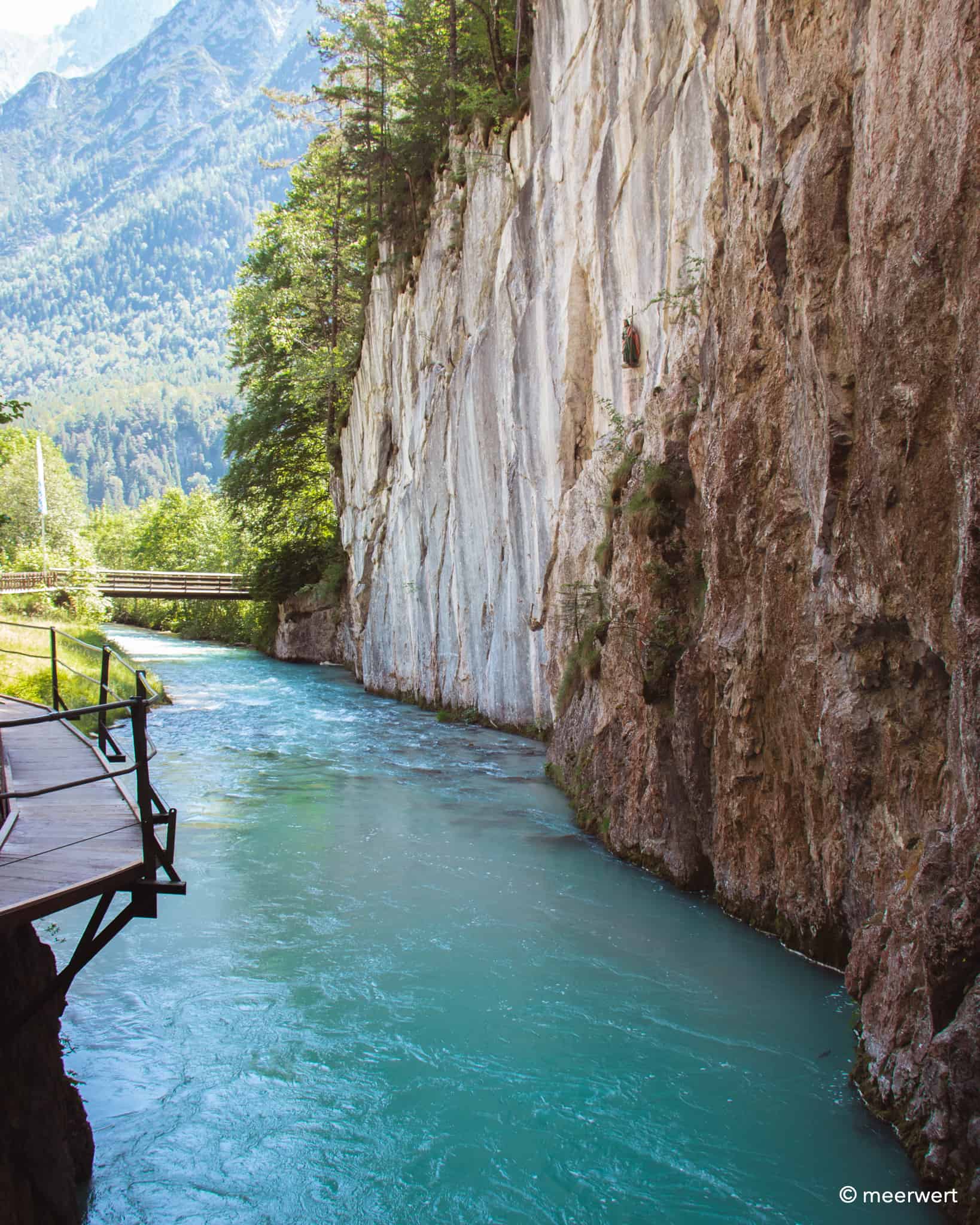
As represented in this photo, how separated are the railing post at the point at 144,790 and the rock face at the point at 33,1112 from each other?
Answer: 2.14 ft

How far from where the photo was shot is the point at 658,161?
40.6 feet

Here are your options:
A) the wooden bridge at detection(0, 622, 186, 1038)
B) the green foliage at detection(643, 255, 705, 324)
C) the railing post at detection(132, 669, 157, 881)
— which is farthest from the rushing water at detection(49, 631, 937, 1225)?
the green foliage at detection(643, 255, 705, 324)

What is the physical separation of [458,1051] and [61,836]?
2868 millimetres

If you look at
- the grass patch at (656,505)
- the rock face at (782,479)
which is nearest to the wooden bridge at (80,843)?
the rock face at (782,479)

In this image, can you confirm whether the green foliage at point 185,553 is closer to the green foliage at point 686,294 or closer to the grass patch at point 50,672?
the grass patch at point 50,672

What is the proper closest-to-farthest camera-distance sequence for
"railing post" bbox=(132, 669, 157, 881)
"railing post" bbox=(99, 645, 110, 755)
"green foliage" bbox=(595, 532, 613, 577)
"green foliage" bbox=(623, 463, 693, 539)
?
"railing post" bbox=(132, 669, 157, 881) < "railing post" bbox=(99, 645, 110, 755) < "green foliage" bbox=(623, 463, 693, 539) < "green foliage" bbox=(595, 532, 613, 577)

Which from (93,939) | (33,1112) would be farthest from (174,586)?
(33,1112)

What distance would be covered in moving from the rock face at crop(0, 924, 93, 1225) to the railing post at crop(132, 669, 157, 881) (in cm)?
65

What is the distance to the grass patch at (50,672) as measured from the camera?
16.7 m

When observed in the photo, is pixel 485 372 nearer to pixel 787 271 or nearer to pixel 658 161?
pixel 658 161

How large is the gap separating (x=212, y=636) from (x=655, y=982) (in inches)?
1797

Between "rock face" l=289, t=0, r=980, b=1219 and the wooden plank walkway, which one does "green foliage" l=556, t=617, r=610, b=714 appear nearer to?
"rock face" l=289, t=0, r=980, b=1219

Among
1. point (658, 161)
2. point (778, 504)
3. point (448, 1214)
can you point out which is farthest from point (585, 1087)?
point (658, 161)

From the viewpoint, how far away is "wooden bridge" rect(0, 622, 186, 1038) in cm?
441
